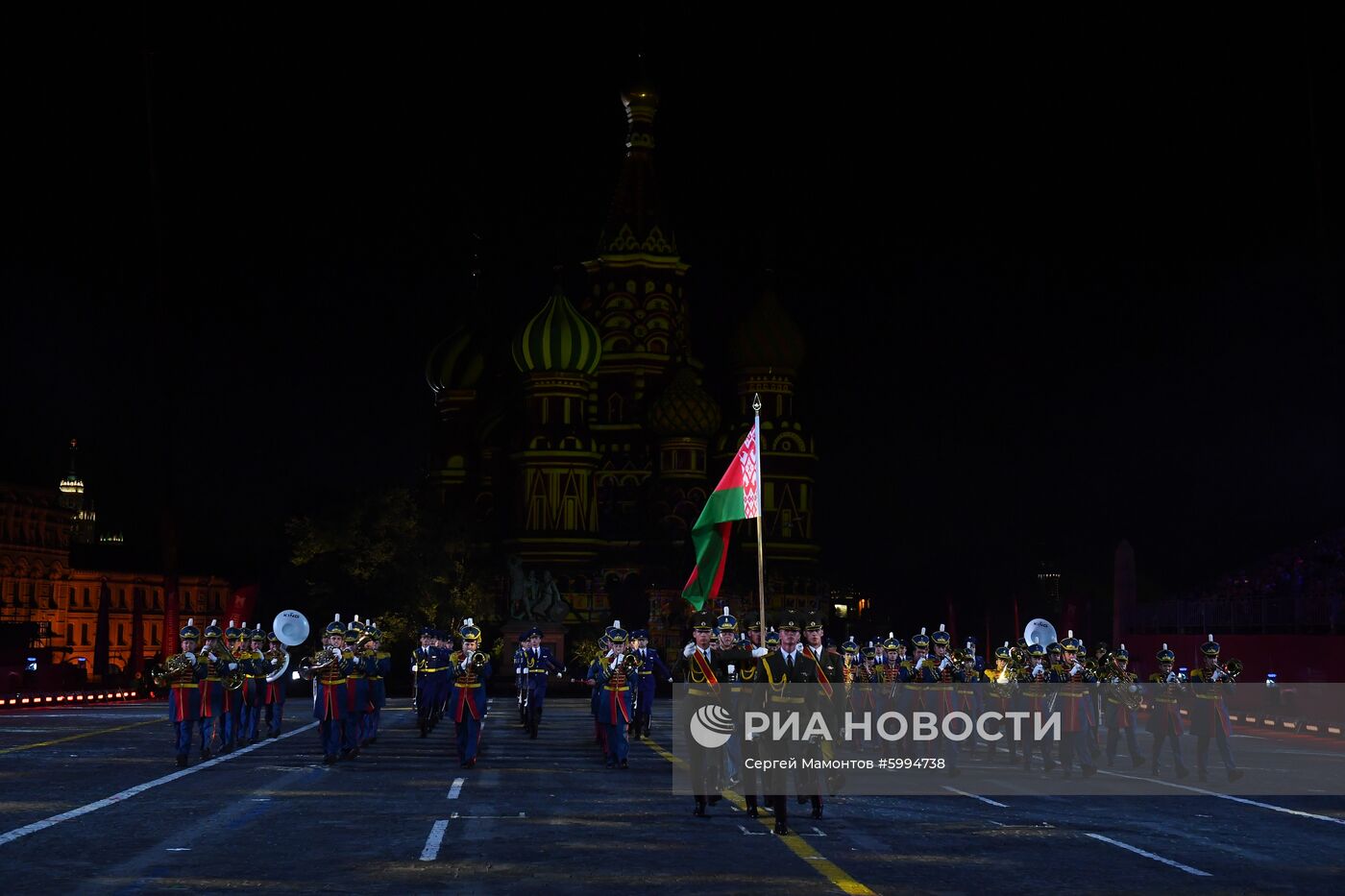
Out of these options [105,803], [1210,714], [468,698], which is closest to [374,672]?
[468,698]

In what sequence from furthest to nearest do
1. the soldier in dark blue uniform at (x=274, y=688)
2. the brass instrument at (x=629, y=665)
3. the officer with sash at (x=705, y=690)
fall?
1. the soldier in dark blue uniform at (x=274, y=688)
2. the brass instrument at (x=629, y=665)
3. the officer with sash at (x=705, y=690)

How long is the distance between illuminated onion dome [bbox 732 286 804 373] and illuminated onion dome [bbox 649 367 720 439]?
219 inches

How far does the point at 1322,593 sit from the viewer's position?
4281 cm

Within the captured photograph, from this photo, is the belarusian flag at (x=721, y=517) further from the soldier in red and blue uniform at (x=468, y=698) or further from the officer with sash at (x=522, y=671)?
the soldier in red and blue uniform at (x=468, y=698)

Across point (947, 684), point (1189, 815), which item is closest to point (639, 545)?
point (947, 684)

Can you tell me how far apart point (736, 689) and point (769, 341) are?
84115 millimetres

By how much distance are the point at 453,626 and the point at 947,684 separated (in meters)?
49.2

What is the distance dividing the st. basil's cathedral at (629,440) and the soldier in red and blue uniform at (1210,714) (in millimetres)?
65797

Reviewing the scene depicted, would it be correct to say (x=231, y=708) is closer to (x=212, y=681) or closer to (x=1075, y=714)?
(x=212, y=681)

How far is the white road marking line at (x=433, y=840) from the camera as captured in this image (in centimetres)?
1509

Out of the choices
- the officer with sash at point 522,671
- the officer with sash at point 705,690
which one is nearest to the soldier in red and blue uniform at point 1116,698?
the officer with sash at point 705,690

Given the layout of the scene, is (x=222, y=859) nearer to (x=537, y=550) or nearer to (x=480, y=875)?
(x=480, y=875)

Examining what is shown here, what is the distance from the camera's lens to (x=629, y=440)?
99.9 m

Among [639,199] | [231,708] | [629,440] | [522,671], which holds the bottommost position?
[231,708]
